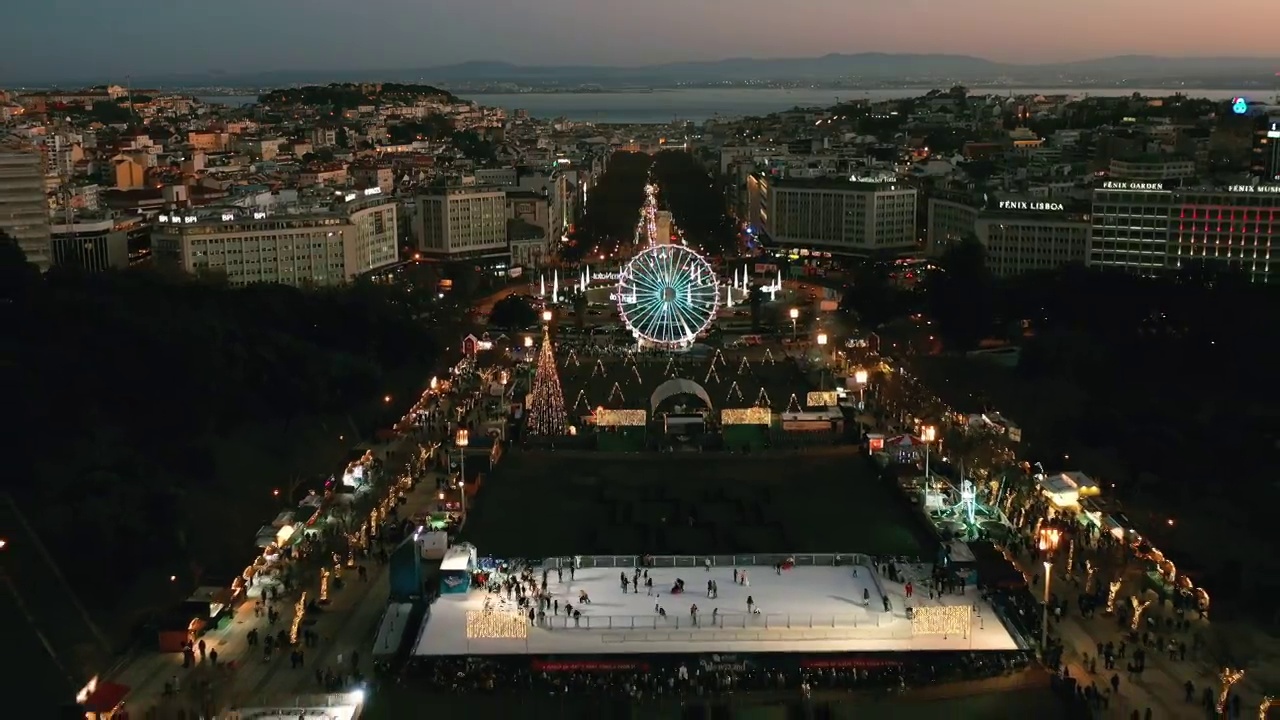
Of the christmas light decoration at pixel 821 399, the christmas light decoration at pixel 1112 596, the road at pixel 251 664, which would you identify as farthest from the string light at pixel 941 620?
the christmas light decoration at pixel 821 399

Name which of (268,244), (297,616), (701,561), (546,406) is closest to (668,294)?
(546,406)

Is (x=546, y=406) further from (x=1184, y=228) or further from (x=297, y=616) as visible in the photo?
(x=1184, y=228)

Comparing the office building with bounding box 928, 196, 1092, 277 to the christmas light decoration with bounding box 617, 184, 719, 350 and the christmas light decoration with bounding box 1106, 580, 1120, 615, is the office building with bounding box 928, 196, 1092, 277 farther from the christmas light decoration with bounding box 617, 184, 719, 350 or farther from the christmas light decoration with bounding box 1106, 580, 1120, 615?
the christmas light decoration with bounding box 1106, 580, 1120, 615

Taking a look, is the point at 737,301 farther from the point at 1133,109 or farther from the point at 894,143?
the point at 1133,109

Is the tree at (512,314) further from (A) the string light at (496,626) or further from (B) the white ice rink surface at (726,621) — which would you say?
(A) the string light at (496,626)

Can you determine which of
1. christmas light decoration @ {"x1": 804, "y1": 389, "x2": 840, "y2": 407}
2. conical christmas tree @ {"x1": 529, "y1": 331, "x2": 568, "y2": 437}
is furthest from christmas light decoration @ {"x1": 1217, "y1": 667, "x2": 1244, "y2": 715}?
conical christmas tree @ {"x1": 529, "y1": 331, "x2": 568, "y2": 437}
